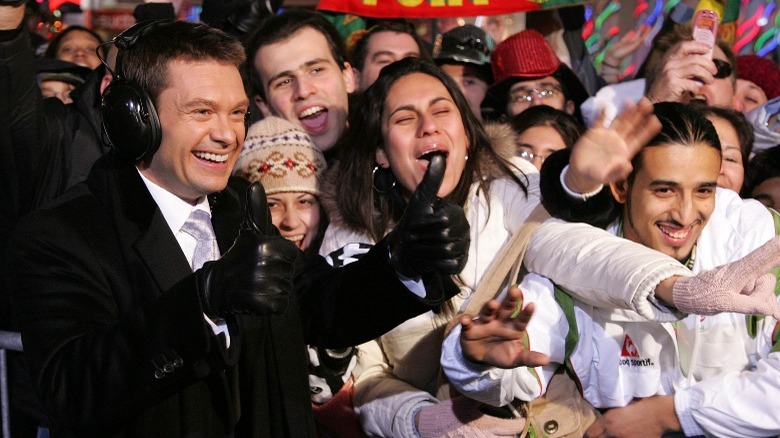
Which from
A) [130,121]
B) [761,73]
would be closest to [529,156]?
[761,73]

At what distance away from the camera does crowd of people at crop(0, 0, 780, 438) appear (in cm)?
229

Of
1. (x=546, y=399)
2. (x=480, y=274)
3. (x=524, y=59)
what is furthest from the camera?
(x=524, y=59)

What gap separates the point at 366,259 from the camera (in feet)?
8.61

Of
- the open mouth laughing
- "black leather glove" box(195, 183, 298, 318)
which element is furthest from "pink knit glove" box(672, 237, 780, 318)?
the open mouth laughing

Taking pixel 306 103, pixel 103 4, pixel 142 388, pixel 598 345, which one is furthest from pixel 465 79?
pixel 103 4

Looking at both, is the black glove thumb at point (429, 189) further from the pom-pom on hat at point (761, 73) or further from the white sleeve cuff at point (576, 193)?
the pom-pom on hat at point (761, 73)

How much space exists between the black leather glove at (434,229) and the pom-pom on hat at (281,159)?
1.36 meters

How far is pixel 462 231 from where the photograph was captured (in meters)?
2.32

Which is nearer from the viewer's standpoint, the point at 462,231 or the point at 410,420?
the point at 462,231

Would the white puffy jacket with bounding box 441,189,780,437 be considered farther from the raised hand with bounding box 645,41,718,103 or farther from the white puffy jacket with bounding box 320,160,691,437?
the raised hand with bounding box 645,41,718,103

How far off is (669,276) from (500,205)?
895 millimetres

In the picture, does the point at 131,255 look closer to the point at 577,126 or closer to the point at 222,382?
the point at 222,382

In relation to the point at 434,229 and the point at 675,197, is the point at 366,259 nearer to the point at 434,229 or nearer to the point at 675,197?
the point at 434,229

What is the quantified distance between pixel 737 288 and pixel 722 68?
2.33 metres
